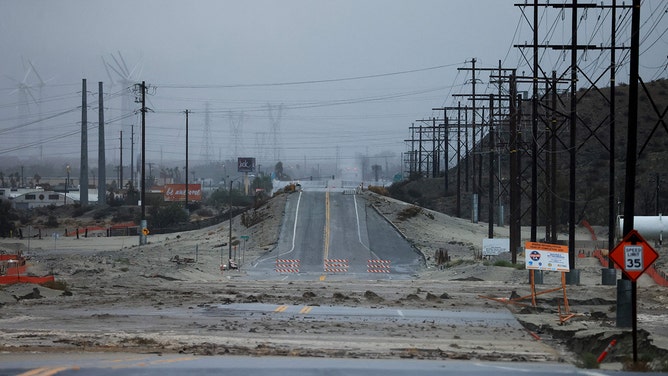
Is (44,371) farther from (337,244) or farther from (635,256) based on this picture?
(337,244)

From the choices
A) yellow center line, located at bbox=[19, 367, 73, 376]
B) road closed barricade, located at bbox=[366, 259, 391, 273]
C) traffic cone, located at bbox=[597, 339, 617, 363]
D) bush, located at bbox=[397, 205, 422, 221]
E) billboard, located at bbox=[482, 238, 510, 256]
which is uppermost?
bush, located at bbox=[397, 205, 422, 221]

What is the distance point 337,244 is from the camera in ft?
261

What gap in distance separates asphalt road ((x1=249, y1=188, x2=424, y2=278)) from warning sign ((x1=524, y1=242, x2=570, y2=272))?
29248mm

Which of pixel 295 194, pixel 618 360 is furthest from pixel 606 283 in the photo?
pixel 295 194

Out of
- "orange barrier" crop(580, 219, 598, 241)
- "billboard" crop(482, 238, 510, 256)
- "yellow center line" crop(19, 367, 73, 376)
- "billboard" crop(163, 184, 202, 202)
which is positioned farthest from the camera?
"billboard" crop(163, 184, 202, 202)

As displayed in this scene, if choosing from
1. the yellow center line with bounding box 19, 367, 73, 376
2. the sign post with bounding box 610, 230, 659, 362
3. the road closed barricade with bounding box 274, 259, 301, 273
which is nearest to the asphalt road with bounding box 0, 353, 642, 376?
the yellow center line with bounding box 19, 367, 73, 376

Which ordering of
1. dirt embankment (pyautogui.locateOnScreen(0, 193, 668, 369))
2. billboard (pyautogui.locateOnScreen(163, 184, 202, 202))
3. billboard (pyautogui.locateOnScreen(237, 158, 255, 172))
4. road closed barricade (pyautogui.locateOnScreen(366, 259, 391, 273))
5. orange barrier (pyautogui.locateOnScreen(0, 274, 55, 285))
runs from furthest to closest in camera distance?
1. billboard (pyautogui.locateOnScreen(237, 158, 255, 172))
2. billboard (pyautogui.locateOnScreen(163, 184, 202, 202))
3. road closed barricade (pyautogui.locateOnScreen(366, 259, 391, 273))
4. orange barrier (pyautogui.locateOnScreen(0, 274, 55, 285))
5. dirt embankment (pyautogui.locateOnScreen(0, 193, 668, 369))

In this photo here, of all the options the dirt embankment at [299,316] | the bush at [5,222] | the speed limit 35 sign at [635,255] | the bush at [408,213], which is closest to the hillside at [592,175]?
the bush at [408,213]

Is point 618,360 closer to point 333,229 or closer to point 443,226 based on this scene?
point 333,229

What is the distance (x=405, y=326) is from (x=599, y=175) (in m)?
104

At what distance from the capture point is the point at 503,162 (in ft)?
456

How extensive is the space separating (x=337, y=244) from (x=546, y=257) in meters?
48.1

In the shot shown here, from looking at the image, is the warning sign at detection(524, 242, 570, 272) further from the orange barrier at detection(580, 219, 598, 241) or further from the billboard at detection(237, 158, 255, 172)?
the billboard at detection(237, 158, 255, 172)

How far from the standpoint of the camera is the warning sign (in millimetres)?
32000
